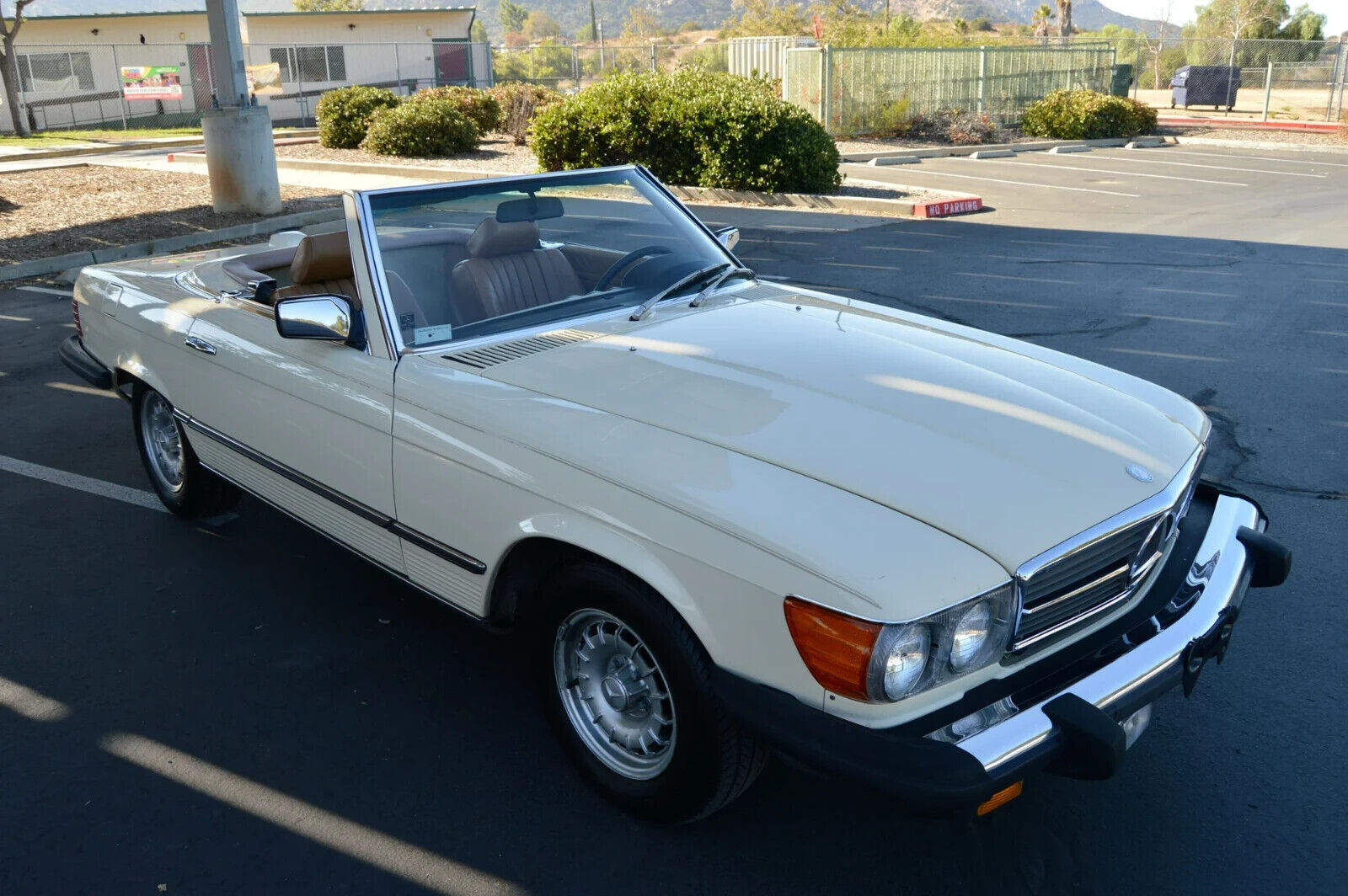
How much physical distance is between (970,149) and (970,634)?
854 inches

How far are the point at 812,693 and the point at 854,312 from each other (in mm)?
2024

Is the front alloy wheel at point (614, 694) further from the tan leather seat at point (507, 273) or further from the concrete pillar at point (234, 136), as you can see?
the concrete pillar at point (234, 136)

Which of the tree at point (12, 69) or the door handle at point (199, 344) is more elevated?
the tree at point (12, 69)

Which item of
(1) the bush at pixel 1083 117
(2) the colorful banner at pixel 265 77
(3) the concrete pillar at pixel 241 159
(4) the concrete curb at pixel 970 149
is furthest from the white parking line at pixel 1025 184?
(2) the colorful banner at pixel 265 77

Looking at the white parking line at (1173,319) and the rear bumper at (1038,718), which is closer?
the rear bumper at (1038,718)

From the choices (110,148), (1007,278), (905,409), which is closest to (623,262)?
(905,409)

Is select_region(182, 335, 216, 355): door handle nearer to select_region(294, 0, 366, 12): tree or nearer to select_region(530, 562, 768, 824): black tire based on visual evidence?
select_region(530, 562, 768, 824): black tire

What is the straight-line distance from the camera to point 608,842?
2.91m

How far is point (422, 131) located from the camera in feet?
65.5

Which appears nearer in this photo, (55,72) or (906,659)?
(906,659)

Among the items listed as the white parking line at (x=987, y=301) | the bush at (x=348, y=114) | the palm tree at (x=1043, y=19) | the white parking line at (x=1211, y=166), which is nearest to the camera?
the white parking line at (x=987, y=301)

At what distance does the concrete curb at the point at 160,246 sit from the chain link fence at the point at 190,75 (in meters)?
18.8

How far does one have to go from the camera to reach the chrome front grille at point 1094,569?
2.49m

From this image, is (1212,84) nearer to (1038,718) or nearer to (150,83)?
(150,83)
